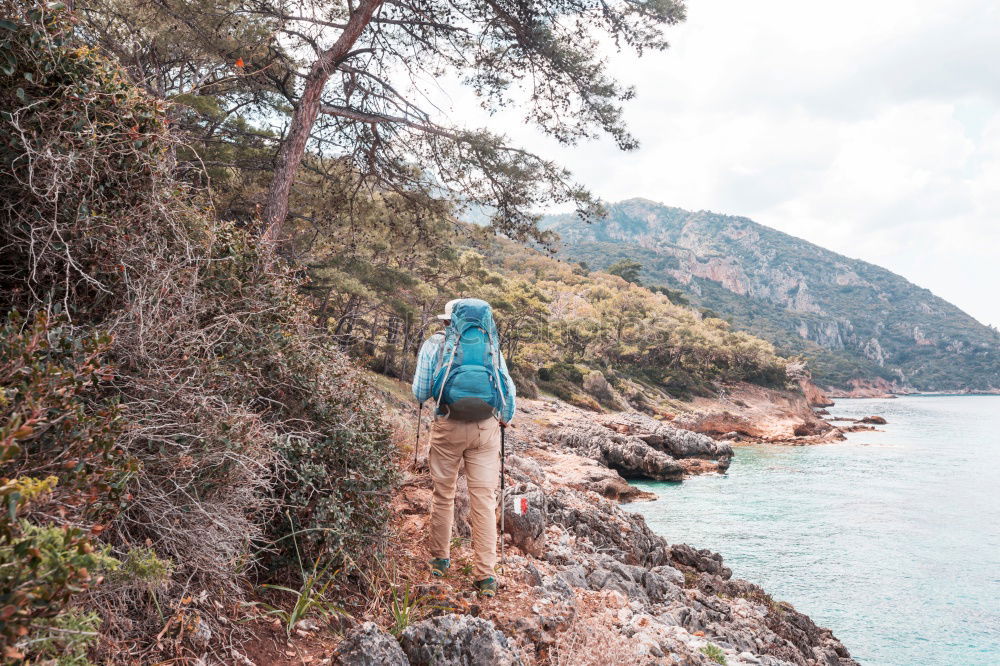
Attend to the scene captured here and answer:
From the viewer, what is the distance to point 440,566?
3.79 m

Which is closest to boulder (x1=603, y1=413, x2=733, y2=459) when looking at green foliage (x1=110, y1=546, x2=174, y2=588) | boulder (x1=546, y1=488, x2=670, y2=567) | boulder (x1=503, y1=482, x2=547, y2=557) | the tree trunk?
boulder (x1=546, y1=488, x2=670, y2=567)

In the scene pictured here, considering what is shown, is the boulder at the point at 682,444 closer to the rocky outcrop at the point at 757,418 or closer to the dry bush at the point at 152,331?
the rocky outcrop at the point at 757,418

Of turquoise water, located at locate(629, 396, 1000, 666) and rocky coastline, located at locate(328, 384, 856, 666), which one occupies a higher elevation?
rocky coastline, located at locate(328, 384, 856, 666)

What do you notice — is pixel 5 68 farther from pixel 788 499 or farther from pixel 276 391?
pixel 788 499

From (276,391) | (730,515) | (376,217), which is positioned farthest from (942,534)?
(276,391)

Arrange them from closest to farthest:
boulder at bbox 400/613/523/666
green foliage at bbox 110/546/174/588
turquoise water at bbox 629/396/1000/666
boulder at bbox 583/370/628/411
Answer: green foliage at bbox 110/546/174/588
boulder at bbox 400/613/523/666
turquoise water at bbox 629/396/1000/666
boulder at bbox 583/370/628/411

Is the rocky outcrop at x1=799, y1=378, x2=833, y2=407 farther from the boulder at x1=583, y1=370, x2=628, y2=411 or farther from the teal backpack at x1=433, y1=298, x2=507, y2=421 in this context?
the teal backpack at x1=433, y1=298, x2=507, y2=421

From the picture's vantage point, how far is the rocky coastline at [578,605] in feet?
8.89

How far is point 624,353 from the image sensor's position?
5081 centimetres

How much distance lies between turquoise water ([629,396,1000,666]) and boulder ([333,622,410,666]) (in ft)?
30.1

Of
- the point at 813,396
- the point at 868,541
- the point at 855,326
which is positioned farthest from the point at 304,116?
the point at 855,326

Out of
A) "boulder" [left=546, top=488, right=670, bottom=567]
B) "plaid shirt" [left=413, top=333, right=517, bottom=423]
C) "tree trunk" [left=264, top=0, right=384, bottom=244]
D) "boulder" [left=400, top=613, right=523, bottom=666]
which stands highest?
"tree trunk" [left=264, top=0, right=384, bottom=244]

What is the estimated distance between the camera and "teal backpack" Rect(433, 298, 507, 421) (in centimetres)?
363

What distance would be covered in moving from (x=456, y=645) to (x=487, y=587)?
961 millimetres
